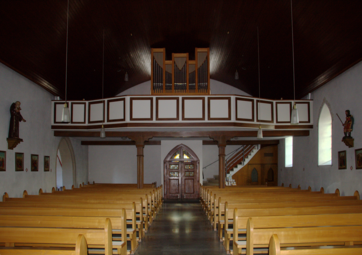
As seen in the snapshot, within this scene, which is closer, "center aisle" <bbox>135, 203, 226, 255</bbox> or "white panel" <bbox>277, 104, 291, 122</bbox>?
"center aisle" <bbox>135, 203, 226, 255</bbox>

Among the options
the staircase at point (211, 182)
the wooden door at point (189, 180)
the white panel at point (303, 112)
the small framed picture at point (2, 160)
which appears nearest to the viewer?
the small framed picture at point (2, 160)

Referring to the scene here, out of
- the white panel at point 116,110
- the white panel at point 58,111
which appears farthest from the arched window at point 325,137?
the white panel at point 58,111

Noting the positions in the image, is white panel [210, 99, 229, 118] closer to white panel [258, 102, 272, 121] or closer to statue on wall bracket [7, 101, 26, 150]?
white panel [258, 102, 272, 121]

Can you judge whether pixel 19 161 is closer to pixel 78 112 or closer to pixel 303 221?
pixel 78 112

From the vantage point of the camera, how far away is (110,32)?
11930 millimetres

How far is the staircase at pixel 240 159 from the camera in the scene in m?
20.6

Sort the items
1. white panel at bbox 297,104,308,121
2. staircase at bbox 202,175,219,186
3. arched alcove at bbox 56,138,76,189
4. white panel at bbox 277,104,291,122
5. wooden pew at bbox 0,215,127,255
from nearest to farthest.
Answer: wooden pew at bbox 0,215,127,255 → white panel at bbox 277,104,291,122 → white panel at bbox 297,104,308,121 → arched alcove at bbox 56,138,76,189 → staircase at bbox 202,175,219,186

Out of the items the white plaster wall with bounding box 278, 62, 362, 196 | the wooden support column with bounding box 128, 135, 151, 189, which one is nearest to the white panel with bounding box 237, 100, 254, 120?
the white plaster wall with bounding box 278, 62, 362, 196

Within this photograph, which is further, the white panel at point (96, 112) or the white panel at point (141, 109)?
the white panel at point (96, 112)

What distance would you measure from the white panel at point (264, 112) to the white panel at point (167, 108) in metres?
3.53

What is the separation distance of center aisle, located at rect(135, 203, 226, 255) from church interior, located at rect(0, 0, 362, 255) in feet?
0.19

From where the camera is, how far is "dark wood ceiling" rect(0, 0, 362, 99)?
29.0ft

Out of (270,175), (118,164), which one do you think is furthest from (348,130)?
(118,164)

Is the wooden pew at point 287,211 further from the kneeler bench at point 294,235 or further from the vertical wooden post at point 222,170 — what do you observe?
the vertical wooden post at point 222,170
